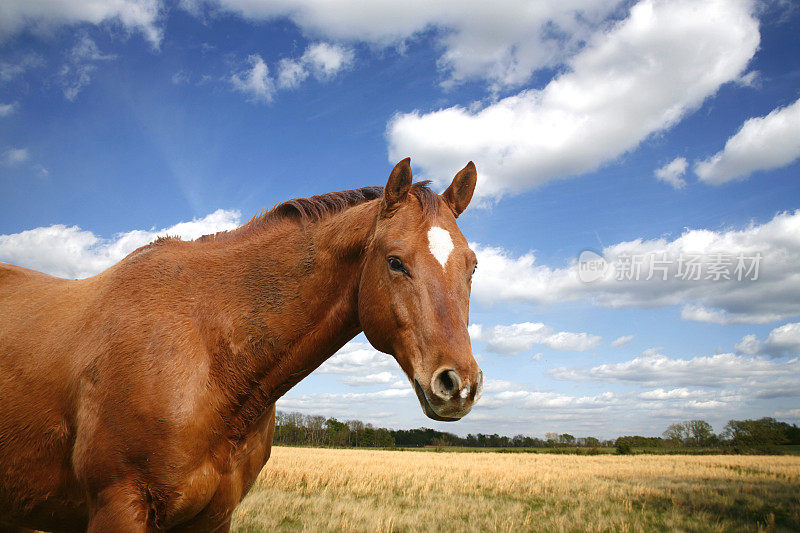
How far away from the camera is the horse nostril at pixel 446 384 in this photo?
8.09ft

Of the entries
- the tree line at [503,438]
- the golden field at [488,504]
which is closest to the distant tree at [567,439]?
the tree line at [503,438]

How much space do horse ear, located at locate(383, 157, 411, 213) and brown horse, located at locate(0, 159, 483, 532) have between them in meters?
0.01

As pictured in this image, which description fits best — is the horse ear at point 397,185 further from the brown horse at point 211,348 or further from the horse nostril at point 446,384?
the horse nostril at point 446,384

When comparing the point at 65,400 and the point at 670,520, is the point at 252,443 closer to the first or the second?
the point at 65,400

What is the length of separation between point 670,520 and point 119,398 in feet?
48.1

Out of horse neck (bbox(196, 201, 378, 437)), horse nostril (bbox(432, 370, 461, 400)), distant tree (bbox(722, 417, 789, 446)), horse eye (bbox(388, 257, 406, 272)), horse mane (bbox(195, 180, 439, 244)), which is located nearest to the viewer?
horse nostril (bbox(432, 370, 461, 400))

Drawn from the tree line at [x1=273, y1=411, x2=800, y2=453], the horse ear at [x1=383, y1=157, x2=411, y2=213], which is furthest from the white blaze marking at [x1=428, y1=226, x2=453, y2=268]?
the tree line at [x1=273, y1=411, x2=800, y2=453]

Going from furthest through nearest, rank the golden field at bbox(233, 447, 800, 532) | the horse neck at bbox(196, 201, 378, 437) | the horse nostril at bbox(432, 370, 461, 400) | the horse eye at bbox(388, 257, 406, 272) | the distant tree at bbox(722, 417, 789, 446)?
the distant tree at bbox(722, 417, 789, 446), the golden field at bbox(233, 447, 800, 532), the horse neck at bbox(196, 201, 378, 437), the horse eye at bbox(388, 257, 406, 272), the horse nostril at bbox(432, 370, 461, 400)

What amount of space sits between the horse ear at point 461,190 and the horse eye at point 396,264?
3.08 feet

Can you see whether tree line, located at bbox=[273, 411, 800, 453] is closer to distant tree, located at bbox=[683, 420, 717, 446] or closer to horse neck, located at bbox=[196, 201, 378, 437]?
distant tree, located at bbox=[683, 420, 717, 446]

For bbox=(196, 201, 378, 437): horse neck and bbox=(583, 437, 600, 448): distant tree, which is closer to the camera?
bbox=(196, 201, 378, 437): horse neck

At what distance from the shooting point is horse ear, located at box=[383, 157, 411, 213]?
3.26 meters

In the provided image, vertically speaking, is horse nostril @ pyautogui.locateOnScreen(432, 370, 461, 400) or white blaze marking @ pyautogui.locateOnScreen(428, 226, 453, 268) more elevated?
white blaze marking @ pyautogui.locateOnScreen(428, 226, 453, 268)

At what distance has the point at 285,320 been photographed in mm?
3307
